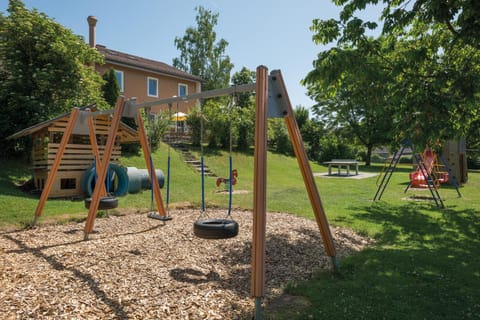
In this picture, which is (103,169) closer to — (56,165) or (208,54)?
(56,165)

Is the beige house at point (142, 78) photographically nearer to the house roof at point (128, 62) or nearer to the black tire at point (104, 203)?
the house roof at point (128, 62)

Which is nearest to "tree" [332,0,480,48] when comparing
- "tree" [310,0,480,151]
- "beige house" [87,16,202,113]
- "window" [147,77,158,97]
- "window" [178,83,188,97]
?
"tree" [310,0,480,151]

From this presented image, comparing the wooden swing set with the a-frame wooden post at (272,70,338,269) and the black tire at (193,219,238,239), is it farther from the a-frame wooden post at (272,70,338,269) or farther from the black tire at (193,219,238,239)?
the black tire at (193,219,238,239)

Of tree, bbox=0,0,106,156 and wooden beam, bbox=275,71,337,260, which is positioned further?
tree, bbox=0,0,106,156

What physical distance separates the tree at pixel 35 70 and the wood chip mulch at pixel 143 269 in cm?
787

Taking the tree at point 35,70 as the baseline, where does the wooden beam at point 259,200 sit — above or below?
below

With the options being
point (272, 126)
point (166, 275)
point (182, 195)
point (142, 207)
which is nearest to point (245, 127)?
point (272, 126)

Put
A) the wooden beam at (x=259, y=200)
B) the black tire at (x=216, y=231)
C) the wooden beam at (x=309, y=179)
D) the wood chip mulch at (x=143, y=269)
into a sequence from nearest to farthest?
1. the wooden beam at (x=259, y=200)
2. the wood chip mulch at (x=143, y=269)
3. the black tire at (x=216, y=231)
4. the wooden beam at (x=309, y=179)

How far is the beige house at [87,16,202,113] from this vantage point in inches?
902

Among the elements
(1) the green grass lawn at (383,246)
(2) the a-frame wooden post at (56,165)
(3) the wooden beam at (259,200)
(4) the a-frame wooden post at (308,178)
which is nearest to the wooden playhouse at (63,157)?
(1) the green grass lawn at (383,246)

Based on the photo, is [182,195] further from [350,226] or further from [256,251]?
[256,251]

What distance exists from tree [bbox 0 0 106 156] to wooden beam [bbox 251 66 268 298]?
1183 centimetres

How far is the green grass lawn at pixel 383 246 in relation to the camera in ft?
10.6

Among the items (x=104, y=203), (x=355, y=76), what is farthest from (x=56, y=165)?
(x=355, y=76)
